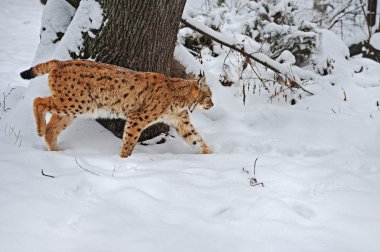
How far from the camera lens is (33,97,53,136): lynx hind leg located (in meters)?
4.46

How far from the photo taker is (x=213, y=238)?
108 inches

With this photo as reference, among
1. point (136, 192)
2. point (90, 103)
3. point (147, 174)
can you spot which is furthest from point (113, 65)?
point (136, 192)

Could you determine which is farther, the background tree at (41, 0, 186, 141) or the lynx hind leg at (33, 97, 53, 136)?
the background tree at (41, 0, 186, 141)

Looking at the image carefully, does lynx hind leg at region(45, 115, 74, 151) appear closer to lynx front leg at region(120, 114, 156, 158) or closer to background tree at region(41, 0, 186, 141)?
background tree at region(41, 0, 186, 141)

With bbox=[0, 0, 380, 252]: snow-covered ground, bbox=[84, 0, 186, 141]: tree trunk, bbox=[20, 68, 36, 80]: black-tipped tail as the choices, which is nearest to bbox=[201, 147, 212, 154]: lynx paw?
bbox=[0, 0, 380, 252]: snow-covered ground

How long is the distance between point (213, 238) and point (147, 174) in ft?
3.65

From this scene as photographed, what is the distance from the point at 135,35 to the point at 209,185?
2091 millimetres

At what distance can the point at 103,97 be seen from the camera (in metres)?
4.61

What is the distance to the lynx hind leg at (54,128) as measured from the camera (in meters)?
4.49

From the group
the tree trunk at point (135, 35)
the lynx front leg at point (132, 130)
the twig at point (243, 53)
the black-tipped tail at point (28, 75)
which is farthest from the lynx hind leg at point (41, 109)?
the twig at point (243, 53)

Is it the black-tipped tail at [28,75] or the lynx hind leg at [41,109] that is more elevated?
the black-tipped tail at [28,75]

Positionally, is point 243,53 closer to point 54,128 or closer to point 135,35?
point 135,35

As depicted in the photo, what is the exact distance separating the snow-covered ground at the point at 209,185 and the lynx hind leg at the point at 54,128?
0.14 metres

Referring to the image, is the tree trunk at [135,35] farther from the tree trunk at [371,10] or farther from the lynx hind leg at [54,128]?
the tree trunk at [371,10]
